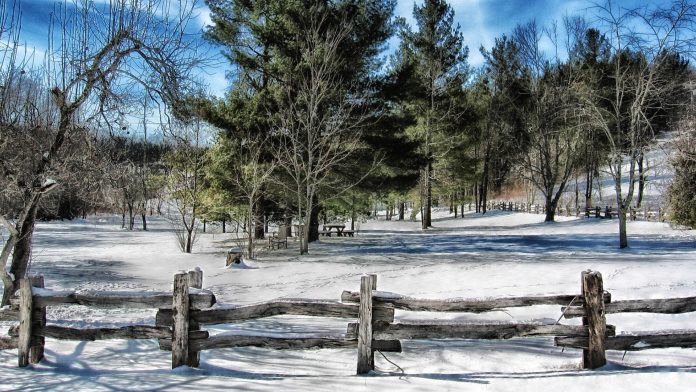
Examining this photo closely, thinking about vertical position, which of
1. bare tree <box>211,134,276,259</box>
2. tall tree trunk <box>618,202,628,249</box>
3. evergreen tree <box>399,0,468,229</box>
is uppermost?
evergreen tree <box>399,0,468,229</box>

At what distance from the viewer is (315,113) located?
18688 mm

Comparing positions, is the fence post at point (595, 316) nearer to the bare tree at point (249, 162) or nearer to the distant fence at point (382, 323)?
the distant fence at point (382, 323)

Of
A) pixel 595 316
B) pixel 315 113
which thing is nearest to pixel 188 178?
pixel 315 113

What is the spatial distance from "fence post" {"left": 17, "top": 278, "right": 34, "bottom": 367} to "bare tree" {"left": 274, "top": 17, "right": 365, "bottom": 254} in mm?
12706

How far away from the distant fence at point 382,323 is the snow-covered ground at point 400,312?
0.28m

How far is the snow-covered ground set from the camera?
522 centimetres

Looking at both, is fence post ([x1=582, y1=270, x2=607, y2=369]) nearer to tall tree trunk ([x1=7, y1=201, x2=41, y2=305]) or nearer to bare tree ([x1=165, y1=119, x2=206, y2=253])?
tall tree trunk ([x1=7, y1=201, x2=41, y2=305])

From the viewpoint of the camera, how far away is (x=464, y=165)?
127 feet

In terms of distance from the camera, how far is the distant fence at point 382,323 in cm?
554

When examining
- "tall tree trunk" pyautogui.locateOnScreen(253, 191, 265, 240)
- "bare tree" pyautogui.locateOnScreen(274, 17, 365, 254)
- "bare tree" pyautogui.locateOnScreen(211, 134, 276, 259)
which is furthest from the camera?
"tall tree trunk" pyautogui.locateOnScreen(253, 191, 265, 240)

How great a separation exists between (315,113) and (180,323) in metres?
13.9

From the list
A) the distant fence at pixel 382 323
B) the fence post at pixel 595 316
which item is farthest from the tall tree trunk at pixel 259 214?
the fence post at pixel 595 316

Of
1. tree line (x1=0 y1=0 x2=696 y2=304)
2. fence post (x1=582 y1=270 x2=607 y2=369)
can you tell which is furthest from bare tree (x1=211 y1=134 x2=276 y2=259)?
fence post (x1=582 y1=270 x2=607 y2=369)

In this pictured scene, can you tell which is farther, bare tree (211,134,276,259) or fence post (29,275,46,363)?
bare tree (211,134,276,259)
